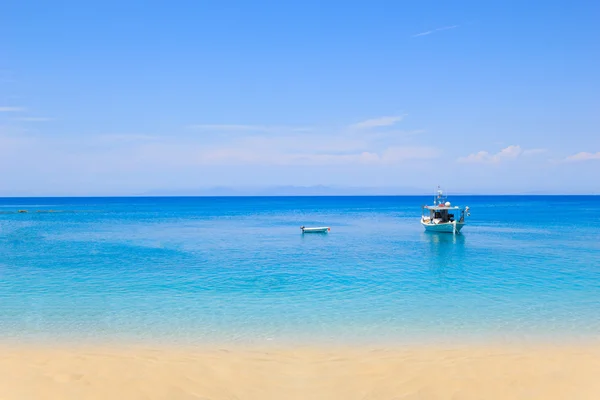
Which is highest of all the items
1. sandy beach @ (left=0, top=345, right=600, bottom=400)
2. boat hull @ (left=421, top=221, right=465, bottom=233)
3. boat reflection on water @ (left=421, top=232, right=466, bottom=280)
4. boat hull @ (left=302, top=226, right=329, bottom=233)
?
boat hull @ (left=421, top=221, right=465, bottom=233)

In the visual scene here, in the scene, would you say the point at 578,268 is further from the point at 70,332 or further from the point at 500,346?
the point at 70,332

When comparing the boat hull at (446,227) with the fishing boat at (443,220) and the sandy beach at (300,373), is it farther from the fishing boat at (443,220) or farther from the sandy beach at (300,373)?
the sandy beach at (300,373)

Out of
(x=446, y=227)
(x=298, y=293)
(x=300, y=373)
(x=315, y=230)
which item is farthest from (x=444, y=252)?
(x=300, y=373)

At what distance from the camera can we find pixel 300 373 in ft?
34.5

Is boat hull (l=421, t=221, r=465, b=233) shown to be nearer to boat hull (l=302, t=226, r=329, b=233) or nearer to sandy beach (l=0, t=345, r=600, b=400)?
boat hull (l=302, t=226, r=329, b=233)

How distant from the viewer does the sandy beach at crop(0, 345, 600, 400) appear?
952cm

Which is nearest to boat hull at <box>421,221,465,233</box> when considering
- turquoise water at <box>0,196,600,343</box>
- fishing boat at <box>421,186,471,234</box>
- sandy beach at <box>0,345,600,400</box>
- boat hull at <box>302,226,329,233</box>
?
fishing boat at <box>421,186,471,234</box>

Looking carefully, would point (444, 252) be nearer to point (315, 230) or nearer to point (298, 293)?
point (298, 293)

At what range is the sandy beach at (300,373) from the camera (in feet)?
31.2

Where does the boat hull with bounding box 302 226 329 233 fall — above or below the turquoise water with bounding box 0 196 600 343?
above

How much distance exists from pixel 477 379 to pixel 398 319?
4.64 m

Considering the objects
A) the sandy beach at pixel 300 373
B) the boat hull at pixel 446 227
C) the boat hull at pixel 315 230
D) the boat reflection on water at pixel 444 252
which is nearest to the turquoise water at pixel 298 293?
the boat reflection on water at pixel 444 252

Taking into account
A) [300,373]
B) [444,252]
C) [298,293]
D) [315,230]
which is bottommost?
[300,373]

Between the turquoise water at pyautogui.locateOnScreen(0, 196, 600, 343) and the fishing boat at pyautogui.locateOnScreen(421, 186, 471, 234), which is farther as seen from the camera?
the fishing boat at pyautogui.locateOnScreen(421, 186, 471, 234)
